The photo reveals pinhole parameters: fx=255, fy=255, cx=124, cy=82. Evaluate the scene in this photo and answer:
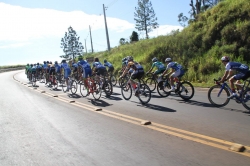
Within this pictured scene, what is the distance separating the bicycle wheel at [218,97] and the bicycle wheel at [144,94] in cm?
239

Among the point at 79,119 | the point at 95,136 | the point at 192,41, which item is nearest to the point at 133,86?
the point at 79,119

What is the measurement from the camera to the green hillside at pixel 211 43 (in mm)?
17359

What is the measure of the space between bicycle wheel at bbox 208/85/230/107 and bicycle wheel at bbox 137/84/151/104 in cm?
239

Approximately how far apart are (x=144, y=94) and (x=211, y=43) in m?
12.0

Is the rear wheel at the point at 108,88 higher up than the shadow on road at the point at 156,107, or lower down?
higher up

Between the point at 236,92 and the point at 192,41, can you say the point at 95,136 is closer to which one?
the point at 236,92

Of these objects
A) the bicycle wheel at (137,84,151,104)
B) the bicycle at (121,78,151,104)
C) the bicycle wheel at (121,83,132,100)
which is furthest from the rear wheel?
the bicycle wheel at (137,84,151,104)

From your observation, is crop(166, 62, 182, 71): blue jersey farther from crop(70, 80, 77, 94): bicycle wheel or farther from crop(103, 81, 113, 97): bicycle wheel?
crop(70, 80, 77, 94): bicycle wheel

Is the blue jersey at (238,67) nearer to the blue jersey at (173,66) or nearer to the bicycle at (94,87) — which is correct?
the blue jersey at (173,66)

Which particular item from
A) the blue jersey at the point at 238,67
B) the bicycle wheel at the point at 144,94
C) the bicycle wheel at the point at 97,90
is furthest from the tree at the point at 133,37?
the blue jersey at the point at 238,67

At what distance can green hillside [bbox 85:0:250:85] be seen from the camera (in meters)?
17.4

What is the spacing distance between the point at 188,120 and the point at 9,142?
4655mm

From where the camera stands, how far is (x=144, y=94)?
10375 millimetres

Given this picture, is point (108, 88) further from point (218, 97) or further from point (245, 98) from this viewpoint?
point (245, 98)
